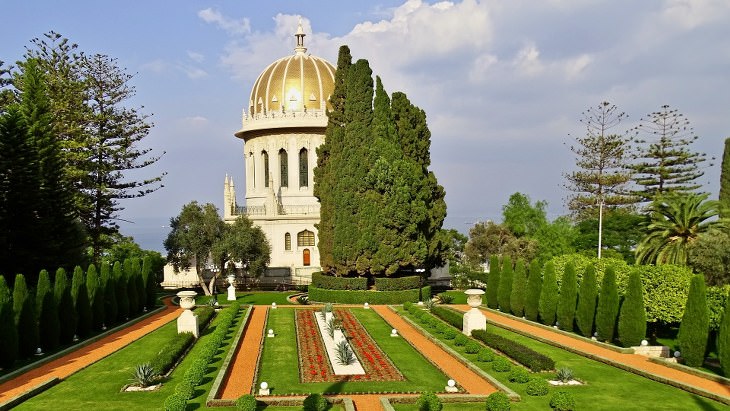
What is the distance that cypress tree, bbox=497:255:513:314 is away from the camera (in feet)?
107

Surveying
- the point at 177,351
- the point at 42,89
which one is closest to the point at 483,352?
the point at 177,351

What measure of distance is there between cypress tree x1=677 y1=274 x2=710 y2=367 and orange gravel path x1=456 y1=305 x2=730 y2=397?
69cm

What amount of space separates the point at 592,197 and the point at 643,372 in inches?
1637

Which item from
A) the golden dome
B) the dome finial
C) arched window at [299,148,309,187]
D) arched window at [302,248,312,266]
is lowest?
arched window at [302,248,312,266]

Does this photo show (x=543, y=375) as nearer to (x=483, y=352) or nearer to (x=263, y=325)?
(x=483, y=352)

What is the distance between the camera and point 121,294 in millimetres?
29766

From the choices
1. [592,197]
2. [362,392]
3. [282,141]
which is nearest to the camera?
[362,392]

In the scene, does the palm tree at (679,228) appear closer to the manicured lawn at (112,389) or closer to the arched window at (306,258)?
the manicured lawn at (112,389)

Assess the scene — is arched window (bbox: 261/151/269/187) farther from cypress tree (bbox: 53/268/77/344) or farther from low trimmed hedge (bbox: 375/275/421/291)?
cypress tree (bbox: 53/268/77/344)

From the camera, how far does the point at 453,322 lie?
27250 millimetres

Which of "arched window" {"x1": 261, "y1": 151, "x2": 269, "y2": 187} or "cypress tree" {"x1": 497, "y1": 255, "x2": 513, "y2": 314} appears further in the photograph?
"arched window" {"x1": 261, "y1": 151, "x2": 269, "y2": 187}

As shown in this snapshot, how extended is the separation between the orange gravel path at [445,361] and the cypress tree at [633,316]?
20.8 ft

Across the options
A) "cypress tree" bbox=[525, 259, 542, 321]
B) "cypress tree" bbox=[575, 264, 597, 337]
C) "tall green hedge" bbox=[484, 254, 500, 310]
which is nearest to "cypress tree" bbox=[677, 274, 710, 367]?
"cypress tree" bbox=[575, 264, 597, 337]

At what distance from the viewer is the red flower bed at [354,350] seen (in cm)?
1780
